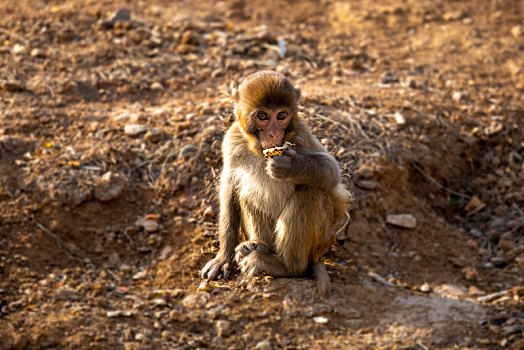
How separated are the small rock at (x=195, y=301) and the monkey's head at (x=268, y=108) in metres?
1.46

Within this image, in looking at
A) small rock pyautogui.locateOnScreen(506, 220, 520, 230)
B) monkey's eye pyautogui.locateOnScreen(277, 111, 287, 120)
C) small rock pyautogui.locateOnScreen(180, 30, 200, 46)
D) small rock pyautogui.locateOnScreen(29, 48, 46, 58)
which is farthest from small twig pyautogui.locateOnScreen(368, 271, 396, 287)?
small rock pyautogui.locateOnScreen(29, 48, 46, 58)

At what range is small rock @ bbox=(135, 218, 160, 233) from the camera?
24.1ft

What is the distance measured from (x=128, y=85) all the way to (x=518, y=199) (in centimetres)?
484

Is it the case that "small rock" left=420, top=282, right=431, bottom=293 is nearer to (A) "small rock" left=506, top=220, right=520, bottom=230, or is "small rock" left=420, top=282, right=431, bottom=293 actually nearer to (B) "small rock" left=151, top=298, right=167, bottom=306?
(A) "small rock" left=506, top=220, right=520, bottom=230

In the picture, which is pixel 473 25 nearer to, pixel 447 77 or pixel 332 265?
pixel 447 77

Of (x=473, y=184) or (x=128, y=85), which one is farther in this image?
(x=128, y=85)

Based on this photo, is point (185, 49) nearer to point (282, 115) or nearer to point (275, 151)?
point (282, 115)

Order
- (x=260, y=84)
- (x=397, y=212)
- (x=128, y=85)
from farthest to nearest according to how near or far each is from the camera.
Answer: (x=128, y=85)
(x=397, y=212)
(x=260, y=84)

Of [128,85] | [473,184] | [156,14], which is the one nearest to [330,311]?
[473,184]

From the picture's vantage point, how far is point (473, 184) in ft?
27.9

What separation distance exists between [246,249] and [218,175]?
4.45ft

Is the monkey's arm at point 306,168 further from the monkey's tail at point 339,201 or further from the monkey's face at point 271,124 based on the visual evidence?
the monkey's tail at point 339,201

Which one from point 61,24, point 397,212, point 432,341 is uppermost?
point 61,24

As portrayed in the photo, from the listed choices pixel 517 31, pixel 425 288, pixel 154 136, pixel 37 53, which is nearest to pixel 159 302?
pixel 154 136
